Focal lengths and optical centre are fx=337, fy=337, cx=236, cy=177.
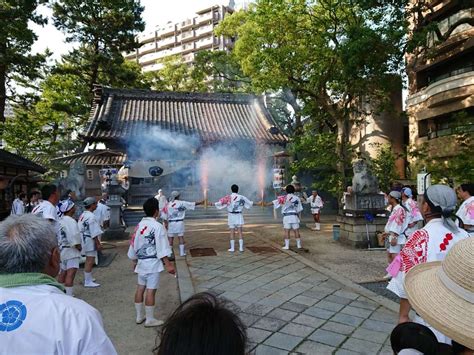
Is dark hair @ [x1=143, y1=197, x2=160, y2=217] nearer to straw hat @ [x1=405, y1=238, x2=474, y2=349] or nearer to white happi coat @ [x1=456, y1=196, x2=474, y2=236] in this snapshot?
straw hat @ [x1=405, y1=238, x2=474, y2=349]

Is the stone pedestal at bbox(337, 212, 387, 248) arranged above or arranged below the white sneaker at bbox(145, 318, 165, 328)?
above

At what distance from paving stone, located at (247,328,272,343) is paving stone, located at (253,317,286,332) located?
10cm

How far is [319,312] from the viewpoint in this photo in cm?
483

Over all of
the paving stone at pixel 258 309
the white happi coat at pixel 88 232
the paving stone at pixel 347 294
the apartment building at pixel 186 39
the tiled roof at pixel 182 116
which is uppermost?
the apartment building at pixel 186 39

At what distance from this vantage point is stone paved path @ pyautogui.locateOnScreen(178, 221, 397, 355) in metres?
3.93

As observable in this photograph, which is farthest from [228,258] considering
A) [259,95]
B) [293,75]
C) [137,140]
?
[259,95]

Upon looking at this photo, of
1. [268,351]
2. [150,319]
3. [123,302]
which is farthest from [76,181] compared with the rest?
[268,351]

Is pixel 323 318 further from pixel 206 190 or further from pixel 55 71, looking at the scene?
pixel 55 71

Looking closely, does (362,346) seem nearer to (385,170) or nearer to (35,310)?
(35,310)

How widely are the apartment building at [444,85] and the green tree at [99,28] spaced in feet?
56.1

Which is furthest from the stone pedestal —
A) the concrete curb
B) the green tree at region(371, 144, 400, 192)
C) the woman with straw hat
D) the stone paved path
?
the woman with straw hat

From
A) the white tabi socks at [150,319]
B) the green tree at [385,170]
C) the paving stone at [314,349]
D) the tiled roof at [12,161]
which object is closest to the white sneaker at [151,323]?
the white tabi socks at [150,319]

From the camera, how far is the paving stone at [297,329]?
4172 mm

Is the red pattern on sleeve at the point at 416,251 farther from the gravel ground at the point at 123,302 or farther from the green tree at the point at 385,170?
the green tree at the point at 385,170
